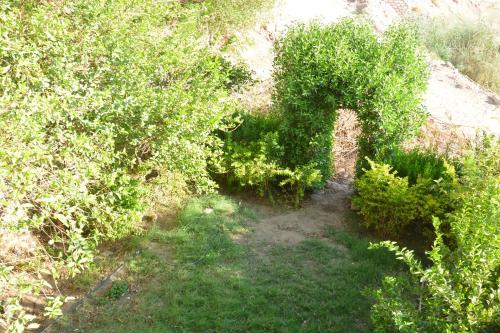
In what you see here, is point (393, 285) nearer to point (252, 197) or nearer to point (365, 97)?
point (365, 97)

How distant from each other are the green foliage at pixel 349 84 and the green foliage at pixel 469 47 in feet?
30.2

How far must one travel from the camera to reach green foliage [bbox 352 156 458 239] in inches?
265

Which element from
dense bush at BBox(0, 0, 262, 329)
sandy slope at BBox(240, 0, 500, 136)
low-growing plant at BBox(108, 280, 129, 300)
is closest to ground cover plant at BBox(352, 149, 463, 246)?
dense bush at BBox(0, 0, 262, 329)

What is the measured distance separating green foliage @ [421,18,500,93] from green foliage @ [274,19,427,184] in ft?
30.2

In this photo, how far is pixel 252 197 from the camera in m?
8.20

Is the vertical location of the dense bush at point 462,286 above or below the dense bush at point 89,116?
below

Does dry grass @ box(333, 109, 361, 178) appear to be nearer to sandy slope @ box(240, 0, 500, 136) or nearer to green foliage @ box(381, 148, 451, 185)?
green foliage @ box(381, 148, 451, 185)

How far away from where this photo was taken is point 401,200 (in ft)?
22.4

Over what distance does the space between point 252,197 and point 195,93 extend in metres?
2.45

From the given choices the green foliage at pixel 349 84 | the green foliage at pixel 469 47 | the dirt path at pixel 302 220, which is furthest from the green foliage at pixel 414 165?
the green foliage at pixel 469 47

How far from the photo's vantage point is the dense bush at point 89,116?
403 centimetres

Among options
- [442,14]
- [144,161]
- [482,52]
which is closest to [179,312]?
[144,161]

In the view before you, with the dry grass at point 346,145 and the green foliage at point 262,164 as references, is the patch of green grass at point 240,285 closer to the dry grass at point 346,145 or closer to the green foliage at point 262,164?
the green foliage at point 262,164

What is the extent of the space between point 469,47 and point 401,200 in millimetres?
12108
